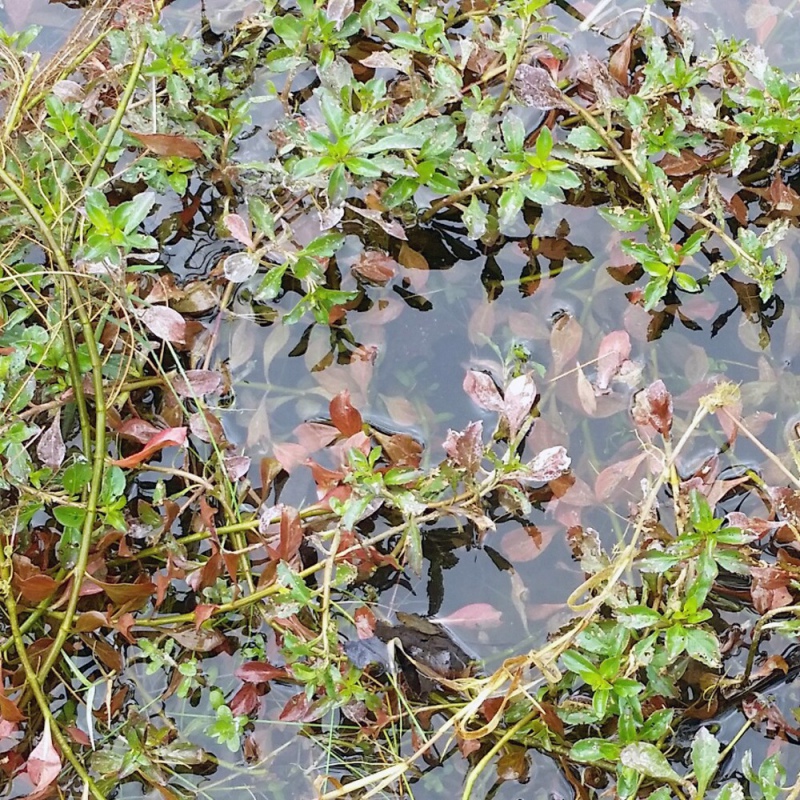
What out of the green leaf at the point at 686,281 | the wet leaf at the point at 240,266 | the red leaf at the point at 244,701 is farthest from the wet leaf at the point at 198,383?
the green leaf at the point at 686,281

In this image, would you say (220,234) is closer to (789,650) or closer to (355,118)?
(355,118)

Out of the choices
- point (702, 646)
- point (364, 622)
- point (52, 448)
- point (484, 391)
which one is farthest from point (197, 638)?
point (702, 646)

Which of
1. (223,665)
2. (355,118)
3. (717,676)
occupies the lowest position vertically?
(717,676)

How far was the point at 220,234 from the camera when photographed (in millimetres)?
1684

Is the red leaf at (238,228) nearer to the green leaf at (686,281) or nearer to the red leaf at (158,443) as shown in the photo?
the red leaf at (158,443)

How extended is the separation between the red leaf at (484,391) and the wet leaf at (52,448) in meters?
0.72

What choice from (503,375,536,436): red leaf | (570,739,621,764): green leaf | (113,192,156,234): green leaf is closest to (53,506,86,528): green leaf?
(113,192,156,234): green leaf

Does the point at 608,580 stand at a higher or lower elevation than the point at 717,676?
higher

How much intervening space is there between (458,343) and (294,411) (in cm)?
35

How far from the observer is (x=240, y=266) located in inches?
59.3

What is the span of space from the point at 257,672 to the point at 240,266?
0.71 metres

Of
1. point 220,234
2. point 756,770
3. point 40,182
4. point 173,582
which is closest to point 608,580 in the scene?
point 756,770

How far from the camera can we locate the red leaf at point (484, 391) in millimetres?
1473

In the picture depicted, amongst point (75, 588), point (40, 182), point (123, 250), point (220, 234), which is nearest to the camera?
point (75, 588)
